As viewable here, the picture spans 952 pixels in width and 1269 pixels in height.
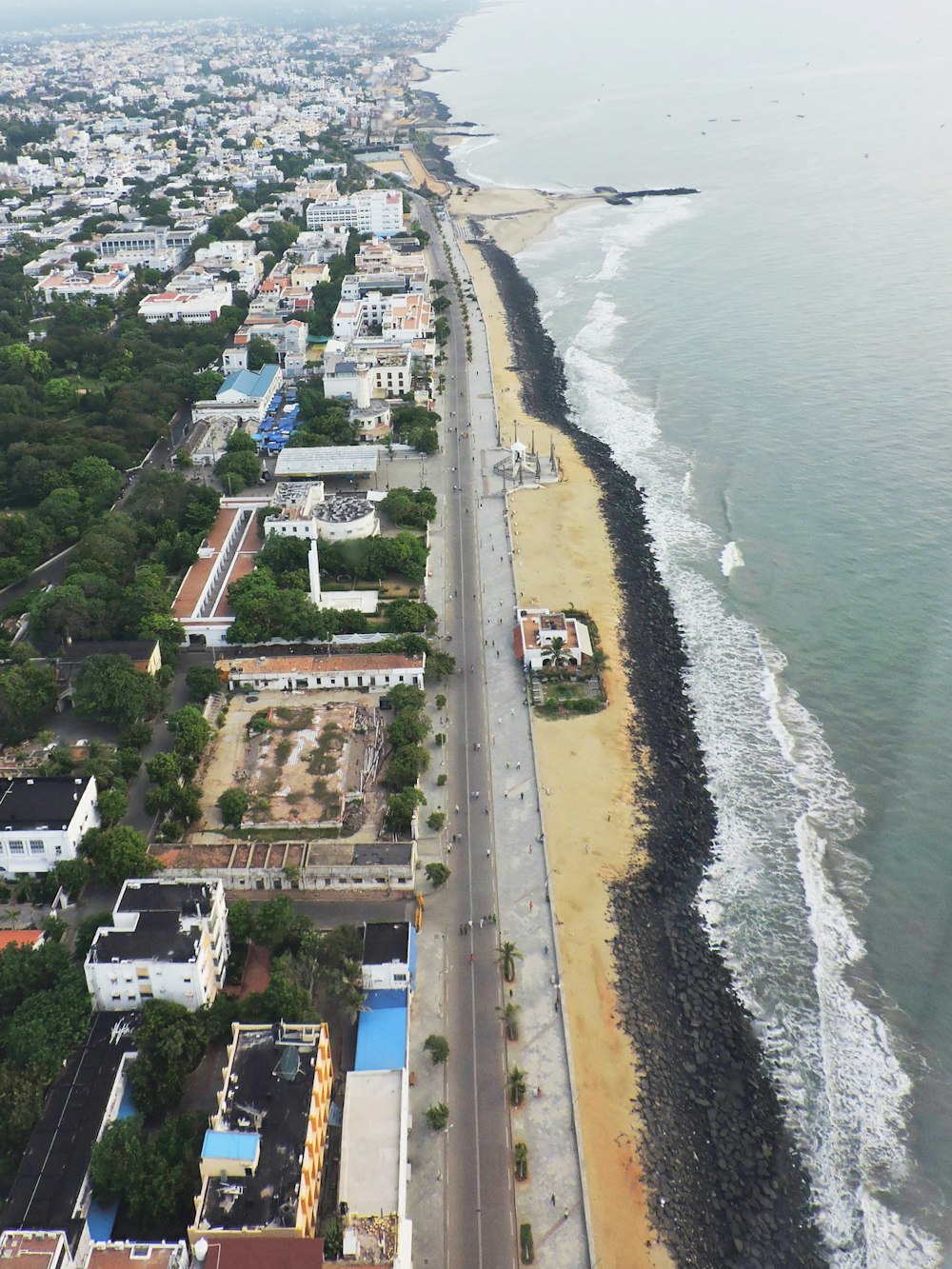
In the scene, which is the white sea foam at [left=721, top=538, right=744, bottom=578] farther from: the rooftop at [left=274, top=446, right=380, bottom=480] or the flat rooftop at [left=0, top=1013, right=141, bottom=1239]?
the flat rooftop at [left=0, top=1013, right=141, bottom=1239]

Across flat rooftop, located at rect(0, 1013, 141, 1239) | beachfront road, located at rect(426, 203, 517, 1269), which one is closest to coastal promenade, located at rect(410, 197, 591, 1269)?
beachfront road, located at rect(426, 203, 517, 1269)

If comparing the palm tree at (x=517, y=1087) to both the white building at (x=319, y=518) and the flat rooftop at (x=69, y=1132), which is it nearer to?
the flat rooftop at (x=69, y=1132)

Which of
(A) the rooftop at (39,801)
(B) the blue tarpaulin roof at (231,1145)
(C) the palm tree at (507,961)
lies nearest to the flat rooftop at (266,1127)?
(B) the blue tarpaulin roof at (231,1145)

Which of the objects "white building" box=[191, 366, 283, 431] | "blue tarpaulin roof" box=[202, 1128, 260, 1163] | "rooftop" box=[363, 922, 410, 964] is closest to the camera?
"blue tarpaulin roof" box=[202, 1128, 260, 1163]

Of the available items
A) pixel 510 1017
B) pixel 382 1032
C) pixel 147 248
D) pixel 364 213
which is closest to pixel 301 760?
pixel 382 1032

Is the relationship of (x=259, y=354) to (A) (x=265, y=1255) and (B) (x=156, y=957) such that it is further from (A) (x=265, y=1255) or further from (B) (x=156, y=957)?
(A) (x=265, y=1255)

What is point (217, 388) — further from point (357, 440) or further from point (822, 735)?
point (822, 735)
